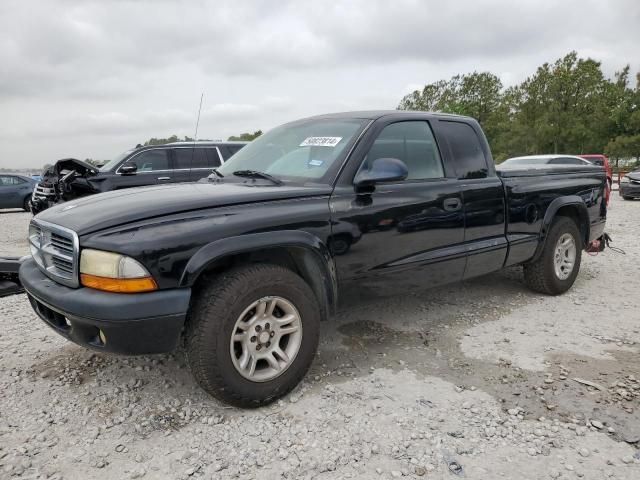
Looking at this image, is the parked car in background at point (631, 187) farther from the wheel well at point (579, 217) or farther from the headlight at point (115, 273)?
the headlight at point (115, 273)

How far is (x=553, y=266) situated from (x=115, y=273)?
13.2 ft

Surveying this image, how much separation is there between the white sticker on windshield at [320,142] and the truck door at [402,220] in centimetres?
24

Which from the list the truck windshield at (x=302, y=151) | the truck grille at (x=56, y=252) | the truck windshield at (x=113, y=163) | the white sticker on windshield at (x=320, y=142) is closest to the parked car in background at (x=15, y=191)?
the truck windshield at (x=113, y=163)

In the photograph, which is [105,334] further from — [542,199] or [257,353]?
[542,199]

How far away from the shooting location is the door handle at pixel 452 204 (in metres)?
3.59

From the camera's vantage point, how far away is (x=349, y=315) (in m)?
4.29

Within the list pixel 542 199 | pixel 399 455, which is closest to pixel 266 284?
pixel 399 455

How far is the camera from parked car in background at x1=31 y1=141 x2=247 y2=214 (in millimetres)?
8445

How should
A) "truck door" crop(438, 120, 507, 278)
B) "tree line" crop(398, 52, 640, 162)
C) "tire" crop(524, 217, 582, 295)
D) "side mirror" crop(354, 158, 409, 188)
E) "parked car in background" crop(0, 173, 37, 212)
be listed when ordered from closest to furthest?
"side mirror" crop(354, 158, 409, 188)
"truck door" crop(438, 120, 507, 278)
"tire" crop(524, 217, 582, 295)
"parked car in background" crop(0, 173, 37, 212)
"tree line" crop(398, 52, 640, 162)

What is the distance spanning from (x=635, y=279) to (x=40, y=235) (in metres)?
5.84

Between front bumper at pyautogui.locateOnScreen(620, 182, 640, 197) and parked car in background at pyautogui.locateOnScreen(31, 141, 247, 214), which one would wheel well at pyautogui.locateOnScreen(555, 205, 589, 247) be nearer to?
parked car in background at pyautogui.locateOnScreen(31, 141, 247, 214)

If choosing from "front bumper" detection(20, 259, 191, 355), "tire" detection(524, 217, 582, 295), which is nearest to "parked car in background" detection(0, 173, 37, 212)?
"front bumper" detection(20, 259, 191, 355)

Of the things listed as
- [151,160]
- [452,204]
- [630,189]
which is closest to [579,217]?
[452,204]

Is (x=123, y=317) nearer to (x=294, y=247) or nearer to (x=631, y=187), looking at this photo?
(x=294, y=247)
